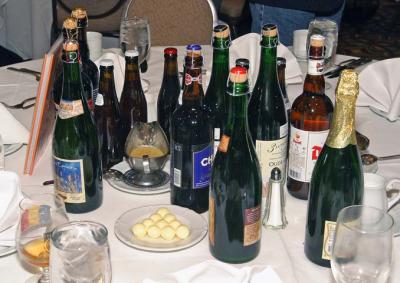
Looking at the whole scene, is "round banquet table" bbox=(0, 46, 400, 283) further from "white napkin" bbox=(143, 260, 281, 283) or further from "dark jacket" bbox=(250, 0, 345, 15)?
"dark jacket" bbox=(250, 0, 345, 15)

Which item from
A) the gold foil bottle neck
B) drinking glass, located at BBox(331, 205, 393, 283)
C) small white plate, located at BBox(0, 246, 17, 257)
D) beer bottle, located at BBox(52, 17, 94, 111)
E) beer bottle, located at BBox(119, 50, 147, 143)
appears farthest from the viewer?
beer bottle, located at BBox(119, 50, 147, 143)

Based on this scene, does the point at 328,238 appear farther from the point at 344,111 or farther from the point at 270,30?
the point at 270,30

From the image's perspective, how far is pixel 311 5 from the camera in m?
2.61

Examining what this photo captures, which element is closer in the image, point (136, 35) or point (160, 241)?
point (160, 241)

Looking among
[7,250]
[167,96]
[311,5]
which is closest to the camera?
[7,250]

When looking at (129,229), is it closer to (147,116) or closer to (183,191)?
(183,191)

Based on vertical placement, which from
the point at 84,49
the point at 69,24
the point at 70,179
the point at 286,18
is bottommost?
the point at 286,18

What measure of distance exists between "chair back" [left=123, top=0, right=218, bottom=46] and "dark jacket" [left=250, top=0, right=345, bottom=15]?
342 mm

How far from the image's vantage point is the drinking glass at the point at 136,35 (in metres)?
1.78

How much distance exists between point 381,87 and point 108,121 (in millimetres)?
706

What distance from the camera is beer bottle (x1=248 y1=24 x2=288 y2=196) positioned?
1.23 metres

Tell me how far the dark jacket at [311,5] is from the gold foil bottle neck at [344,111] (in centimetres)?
159

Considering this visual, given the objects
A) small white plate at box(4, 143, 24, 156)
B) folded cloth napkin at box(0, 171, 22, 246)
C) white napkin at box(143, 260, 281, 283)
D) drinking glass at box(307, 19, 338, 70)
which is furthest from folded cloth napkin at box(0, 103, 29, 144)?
drinking glass at box(307, 19, 338, 70)

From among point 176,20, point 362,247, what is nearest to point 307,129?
point 362,247
